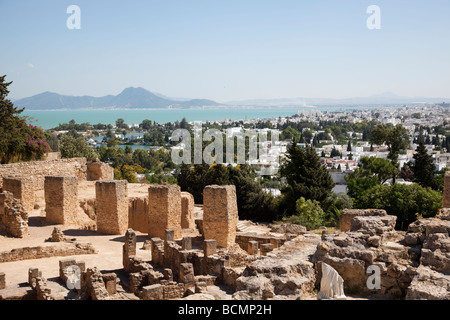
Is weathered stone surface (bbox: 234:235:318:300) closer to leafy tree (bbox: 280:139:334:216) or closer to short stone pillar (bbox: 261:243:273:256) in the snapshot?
short stone pillar (bbox: 261:243:273:256)

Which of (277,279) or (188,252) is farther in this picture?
(188,252)

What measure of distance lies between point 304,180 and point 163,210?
16.0 m

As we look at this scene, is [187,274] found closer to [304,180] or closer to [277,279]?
[277,279]

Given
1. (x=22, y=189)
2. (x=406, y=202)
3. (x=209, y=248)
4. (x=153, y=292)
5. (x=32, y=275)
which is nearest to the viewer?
(x=153, y=292)

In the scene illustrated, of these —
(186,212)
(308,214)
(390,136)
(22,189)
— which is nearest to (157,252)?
(186,212)

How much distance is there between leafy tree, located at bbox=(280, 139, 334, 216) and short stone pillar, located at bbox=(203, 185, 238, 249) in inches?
572

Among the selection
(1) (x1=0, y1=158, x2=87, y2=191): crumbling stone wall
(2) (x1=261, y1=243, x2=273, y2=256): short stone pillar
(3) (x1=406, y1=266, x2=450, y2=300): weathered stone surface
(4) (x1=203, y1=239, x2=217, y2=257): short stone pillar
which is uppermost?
(1) (x1=0, y1=158, x2=87, y2=191): crumbling stone wall

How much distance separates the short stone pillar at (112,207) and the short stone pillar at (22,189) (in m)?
3.93

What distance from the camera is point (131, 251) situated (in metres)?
16.0

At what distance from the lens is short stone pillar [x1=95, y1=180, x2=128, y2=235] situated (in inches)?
801

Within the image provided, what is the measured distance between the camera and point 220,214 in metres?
18.2

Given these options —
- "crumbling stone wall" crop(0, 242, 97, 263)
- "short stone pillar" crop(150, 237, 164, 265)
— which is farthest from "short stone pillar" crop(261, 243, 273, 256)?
"crumbling stone wall" crop(0, 242, 97, 263)
